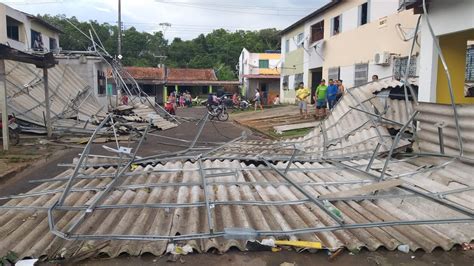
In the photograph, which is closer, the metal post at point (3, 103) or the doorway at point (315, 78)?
the metal post at point (3, 103)

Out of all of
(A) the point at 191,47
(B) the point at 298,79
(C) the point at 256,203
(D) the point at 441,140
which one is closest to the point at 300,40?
(B) the point at 298,79

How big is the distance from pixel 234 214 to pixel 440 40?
19.5 ft

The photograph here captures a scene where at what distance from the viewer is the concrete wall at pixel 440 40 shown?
22.7 ft

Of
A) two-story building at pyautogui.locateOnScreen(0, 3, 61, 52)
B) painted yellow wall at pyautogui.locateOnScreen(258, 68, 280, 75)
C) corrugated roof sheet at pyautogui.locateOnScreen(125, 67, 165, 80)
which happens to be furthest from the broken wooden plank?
corrugated roof sheet at pyautogui.locateOnScreen(125, 67, 165, 80)

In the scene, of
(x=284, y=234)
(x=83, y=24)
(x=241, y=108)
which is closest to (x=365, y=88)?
(x=284, y=234)

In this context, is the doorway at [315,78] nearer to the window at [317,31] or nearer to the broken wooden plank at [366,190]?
the window at [317,31]

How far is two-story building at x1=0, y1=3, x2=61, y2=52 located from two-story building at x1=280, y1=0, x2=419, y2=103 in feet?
50.8

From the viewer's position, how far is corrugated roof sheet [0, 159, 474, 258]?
11.9ft

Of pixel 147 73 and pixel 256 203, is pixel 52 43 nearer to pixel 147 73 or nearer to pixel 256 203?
pixel 147 73

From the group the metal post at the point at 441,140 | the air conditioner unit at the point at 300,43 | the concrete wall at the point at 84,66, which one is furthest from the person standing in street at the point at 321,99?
the air conditioner unit at the point at 300,43

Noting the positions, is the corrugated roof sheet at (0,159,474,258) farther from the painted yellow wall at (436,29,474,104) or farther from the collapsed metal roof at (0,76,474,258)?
the painted yellow wall at (436,29,474,104)

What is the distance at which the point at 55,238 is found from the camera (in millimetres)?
3740

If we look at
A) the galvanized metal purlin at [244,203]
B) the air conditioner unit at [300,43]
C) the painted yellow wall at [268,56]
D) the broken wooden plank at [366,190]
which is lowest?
the galvanized metal purlin at [244,203]

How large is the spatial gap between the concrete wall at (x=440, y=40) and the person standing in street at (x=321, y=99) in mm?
6798
